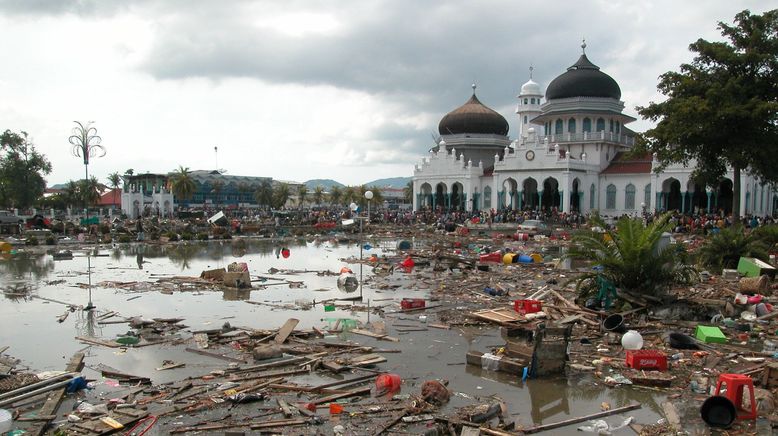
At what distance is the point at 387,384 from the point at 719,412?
13.9 feet

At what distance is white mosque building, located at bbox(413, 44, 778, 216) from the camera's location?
51750 mm

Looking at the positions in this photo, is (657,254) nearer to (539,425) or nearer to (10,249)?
(539,425)

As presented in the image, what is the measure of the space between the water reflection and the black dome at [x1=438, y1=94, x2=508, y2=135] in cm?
4988

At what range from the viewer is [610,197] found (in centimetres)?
5653

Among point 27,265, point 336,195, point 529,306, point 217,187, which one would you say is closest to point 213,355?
point 529,306

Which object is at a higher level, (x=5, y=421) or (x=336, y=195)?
(x=336, y=195)

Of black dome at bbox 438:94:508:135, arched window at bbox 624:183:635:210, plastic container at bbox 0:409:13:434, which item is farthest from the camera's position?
black dome at bbox 438:94:508:135

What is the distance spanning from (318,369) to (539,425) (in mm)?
3710

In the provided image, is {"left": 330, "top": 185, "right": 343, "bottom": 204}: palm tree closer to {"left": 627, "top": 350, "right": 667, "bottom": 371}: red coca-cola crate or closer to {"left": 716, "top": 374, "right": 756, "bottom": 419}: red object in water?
{"left": 627, "top": 350, "right": 667, "bottom": 371}: red coca-cola crate

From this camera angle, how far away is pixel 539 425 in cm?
731

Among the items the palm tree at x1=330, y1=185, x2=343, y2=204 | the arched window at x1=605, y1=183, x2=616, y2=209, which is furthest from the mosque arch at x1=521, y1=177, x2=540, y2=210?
the palm tree at x1=330, y1=185, x2=343, y2=204

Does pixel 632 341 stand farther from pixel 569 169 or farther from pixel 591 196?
pixel 591 196

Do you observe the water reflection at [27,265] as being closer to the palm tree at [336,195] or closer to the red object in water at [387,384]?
the red object in water at [387,384]

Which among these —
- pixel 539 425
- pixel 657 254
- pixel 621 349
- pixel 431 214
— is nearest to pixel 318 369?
pixel 539 425
